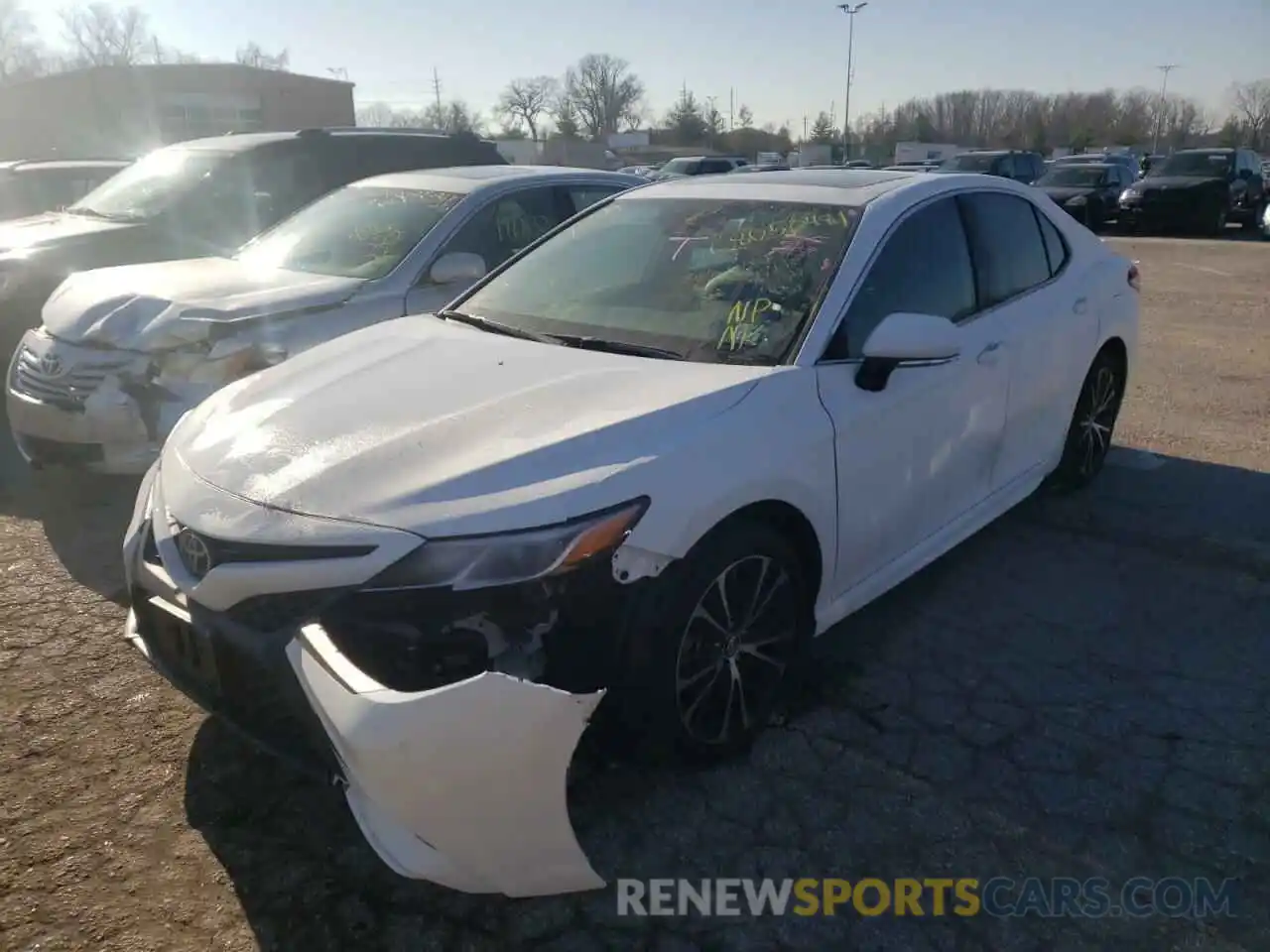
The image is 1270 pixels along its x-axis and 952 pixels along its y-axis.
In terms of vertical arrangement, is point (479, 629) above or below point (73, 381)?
below

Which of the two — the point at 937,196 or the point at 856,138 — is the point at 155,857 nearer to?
the point at 937,196

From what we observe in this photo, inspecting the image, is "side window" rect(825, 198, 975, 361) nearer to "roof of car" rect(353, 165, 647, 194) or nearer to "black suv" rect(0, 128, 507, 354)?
"roof of car" rect(353, 165, 647, 194)


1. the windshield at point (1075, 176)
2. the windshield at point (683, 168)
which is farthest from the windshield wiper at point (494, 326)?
the windshield at point (683, 168)

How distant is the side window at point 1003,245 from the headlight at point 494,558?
2.32m

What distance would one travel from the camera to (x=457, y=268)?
16.5 feet

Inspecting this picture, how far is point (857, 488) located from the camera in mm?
3062

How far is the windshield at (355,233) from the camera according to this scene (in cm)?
542

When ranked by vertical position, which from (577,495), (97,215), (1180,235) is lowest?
(1180,235)

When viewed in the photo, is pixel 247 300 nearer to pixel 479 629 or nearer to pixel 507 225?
pixel 507 225

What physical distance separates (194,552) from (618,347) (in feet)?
4.62

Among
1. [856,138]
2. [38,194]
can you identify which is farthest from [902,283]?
[856,138]

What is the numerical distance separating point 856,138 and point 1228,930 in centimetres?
9370

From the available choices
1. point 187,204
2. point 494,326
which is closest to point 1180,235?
point 187,204

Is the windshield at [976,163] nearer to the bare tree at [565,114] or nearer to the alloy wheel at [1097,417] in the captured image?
the alloy wheel at [1097,417]
